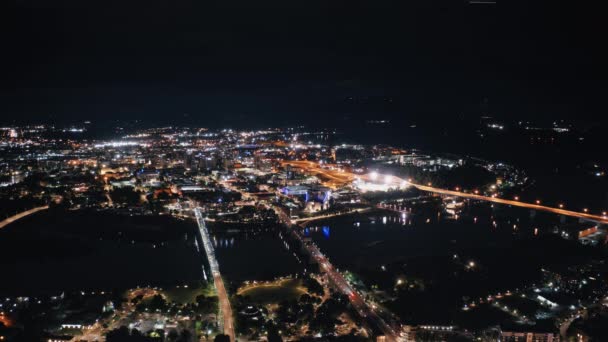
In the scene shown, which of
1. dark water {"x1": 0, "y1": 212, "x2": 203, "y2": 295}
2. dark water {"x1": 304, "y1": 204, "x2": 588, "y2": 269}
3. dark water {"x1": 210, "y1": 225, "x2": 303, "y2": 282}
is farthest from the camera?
dark water {"x1": 304, "y1": 204, "x2": 588, "y2": 269}

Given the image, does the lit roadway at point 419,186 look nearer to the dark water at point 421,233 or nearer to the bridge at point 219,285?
the dark water at point 421,233

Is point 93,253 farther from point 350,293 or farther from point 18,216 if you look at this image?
point 350,293

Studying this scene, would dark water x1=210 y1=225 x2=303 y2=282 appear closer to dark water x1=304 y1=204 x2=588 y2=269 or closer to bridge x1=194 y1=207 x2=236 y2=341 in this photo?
bridge x1=194 y1=207 x2=236 y2=341

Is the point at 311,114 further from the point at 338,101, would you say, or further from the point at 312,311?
the point at 312,311

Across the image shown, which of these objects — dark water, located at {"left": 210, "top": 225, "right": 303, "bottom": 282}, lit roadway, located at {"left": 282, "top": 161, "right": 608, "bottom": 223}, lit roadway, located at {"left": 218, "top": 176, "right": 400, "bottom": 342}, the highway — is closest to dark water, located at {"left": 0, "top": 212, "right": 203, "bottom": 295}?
the highway

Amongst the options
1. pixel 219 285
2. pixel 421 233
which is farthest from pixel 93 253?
pixel 421 233

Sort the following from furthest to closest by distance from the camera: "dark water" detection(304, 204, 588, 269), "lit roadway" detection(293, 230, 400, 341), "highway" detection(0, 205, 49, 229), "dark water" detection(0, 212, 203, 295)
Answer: "highway" detection(0, 205, 49, 229) → "dark water" detection(304, 204, 588, 269) → "dark water" detection(0, 212, 203, 295) → "lit roadway" detection(293, 230, 400, 341)
